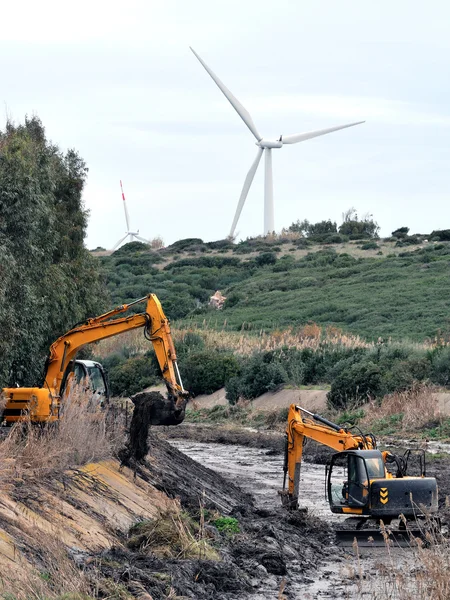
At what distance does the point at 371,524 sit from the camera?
20156 millimetres

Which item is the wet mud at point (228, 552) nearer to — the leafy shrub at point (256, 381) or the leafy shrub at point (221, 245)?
the leafy shrub at point (256, 381)

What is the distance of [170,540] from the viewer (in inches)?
595

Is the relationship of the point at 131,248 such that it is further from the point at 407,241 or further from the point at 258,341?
the point at 258,341

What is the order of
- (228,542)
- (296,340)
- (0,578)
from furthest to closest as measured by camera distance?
(296,340)
(228,542)
(0,578)

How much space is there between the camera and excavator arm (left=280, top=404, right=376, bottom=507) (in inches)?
752

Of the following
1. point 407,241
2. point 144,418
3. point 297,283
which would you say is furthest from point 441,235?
point 144,418

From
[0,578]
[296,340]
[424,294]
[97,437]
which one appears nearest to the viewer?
[0,578]

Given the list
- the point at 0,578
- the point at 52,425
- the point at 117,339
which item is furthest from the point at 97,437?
the point at 117,339

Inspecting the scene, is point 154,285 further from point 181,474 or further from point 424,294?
point 181,474

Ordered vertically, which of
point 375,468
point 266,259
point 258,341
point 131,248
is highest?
point 131,248

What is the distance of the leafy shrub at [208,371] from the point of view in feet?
173

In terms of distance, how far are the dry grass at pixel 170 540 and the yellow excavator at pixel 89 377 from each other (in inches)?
271

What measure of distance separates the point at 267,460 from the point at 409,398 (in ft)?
27.3

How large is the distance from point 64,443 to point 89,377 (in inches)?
294
